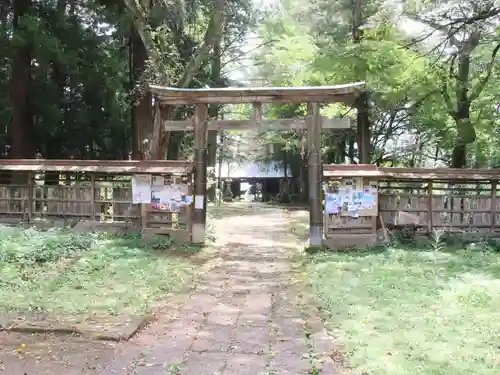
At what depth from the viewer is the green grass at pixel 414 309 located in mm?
4680

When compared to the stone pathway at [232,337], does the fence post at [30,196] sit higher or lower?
higher

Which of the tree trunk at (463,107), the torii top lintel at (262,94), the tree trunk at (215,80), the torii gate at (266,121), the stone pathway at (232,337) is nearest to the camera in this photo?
the stone pathway at (232,337)

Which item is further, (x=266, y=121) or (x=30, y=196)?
(x=30, y=196)

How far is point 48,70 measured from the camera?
59.4 ft

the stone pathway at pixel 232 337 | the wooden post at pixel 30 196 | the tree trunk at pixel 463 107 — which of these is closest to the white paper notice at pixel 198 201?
the stone pathway at pixel 232 337

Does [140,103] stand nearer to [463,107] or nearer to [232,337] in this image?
[463,107]

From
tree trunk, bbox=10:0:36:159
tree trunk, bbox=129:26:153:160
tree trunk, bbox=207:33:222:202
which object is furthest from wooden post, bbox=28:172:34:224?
tree trunk, bbox=207:33:222:202

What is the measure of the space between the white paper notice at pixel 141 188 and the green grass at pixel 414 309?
14.0 feet

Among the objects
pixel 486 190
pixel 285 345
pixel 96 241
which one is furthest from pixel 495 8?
pixel 96 241

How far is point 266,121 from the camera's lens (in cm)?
1167

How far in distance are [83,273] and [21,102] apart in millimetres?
10428

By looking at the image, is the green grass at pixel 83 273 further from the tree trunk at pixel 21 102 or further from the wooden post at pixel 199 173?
the tree trunk at pixel 21 102

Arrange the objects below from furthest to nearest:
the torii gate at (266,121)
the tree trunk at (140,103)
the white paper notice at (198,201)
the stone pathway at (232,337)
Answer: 1. the tree trunk at (140,103)
2. the white paper notice at (198,201)
3. the torii gate at (266,121)
4. the stone pathway at (232,337)

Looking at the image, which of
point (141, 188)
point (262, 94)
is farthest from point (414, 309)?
point (141, 188)
